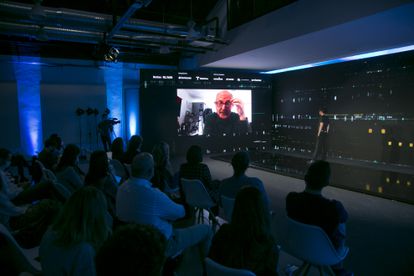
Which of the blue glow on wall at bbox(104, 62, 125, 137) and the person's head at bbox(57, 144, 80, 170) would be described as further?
the blue glow on wall at bbox(104, 62, 125, 137)

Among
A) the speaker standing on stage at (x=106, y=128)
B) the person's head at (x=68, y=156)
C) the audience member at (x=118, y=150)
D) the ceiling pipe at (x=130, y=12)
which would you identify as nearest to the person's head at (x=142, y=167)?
the person's head at (x=68, y=156)

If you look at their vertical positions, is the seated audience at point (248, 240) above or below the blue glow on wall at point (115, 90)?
below

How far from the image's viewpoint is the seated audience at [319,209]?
2.06m

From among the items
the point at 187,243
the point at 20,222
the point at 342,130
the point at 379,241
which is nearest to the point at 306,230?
the point at 187,243

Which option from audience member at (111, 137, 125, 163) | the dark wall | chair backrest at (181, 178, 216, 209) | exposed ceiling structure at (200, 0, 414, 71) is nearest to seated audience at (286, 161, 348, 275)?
chair backrest at (181, 178, 216, 209)

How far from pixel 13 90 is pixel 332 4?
28.9 ft

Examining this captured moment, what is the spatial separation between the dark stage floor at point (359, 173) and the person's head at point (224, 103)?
1.65m

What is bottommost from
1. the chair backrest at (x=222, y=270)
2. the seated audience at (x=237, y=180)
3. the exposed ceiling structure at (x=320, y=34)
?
the chair backrest at (x=222, y=270)

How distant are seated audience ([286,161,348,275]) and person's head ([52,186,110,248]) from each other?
1.38 meters

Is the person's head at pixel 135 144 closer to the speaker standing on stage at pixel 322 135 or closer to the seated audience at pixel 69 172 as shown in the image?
the seated audience at pixel 69 172

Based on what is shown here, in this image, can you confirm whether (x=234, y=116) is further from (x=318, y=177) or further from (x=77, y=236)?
(x=77, y=236)

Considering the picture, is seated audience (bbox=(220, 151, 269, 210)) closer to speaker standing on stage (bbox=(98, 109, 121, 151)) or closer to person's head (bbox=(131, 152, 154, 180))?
person's head (bbox=(131, 152, 154, 180))

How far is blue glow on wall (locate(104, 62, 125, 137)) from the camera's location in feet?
33.3

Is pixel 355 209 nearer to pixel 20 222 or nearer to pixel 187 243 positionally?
pixel 187 243
